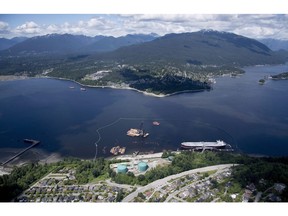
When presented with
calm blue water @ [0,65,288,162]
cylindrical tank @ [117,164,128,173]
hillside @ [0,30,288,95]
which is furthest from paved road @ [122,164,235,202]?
hillside @ [0,30,288,95]

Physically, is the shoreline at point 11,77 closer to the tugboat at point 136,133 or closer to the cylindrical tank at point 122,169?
the tugboat at point 136,133

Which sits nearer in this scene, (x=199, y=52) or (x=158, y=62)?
(x=158, y=62)

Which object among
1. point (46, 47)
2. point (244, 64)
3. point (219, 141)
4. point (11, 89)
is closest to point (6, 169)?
point (219, 141)

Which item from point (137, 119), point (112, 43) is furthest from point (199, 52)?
point (112, 43)

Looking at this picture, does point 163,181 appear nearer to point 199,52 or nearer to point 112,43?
point 199,52

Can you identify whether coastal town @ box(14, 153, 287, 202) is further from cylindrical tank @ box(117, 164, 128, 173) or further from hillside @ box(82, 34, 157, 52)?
hillside @ box(82, 34, 157, 52)

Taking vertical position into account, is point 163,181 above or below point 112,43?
below
